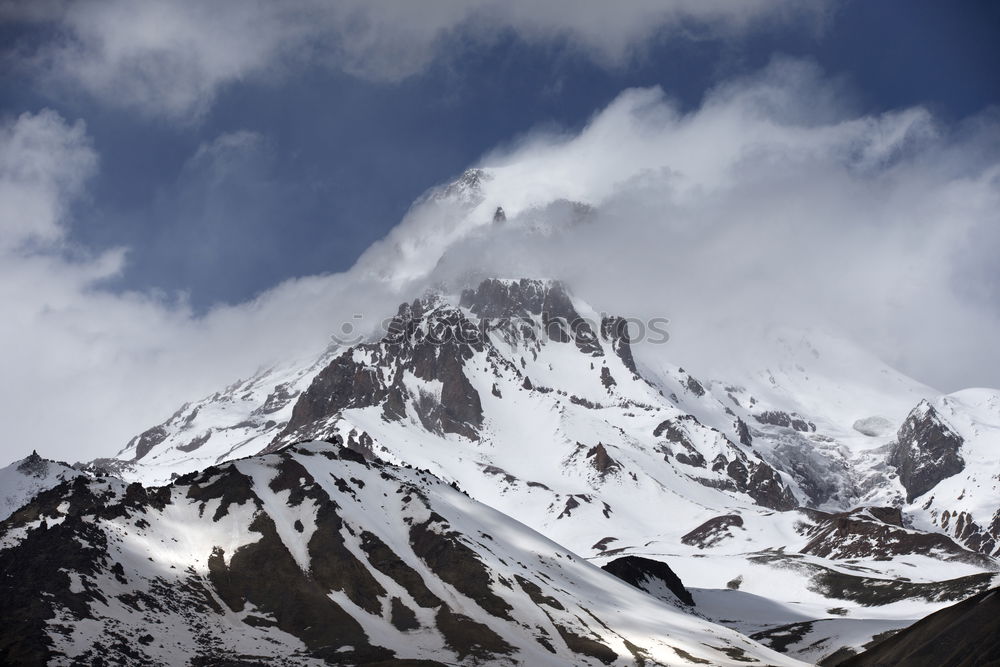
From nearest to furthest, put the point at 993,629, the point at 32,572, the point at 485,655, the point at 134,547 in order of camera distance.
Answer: the point at 993,629 < the point at 32,572 < the point at 485,655 < the point at 134,547

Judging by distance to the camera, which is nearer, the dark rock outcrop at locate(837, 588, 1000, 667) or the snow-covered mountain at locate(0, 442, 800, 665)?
the dark rock outcrop at locate(837, 588, 1000, 667)

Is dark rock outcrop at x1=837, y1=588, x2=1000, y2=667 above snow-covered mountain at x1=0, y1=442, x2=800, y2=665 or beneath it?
beneath

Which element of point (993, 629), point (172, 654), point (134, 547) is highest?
point (134, 547)

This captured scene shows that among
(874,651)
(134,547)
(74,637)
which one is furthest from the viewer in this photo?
(134,547)

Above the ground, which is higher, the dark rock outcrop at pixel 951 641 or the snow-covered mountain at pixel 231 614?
the snow-covered mountain at pixel 231 614

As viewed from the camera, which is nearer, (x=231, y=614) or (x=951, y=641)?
(x=951, y=641)

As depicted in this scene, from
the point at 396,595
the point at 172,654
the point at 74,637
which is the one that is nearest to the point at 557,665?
the point at 396,595

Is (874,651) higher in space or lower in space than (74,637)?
lower

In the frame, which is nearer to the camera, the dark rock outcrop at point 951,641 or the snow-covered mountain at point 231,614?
the dark rock outcrop at point 951,641

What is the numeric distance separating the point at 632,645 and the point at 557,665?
20.8 metres

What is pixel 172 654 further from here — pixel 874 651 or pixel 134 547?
pixel 874 651

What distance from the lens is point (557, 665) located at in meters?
174

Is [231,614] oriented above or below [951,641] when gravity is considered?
above

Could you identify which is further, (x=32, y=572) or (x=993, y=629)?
(x=32, y=572)
